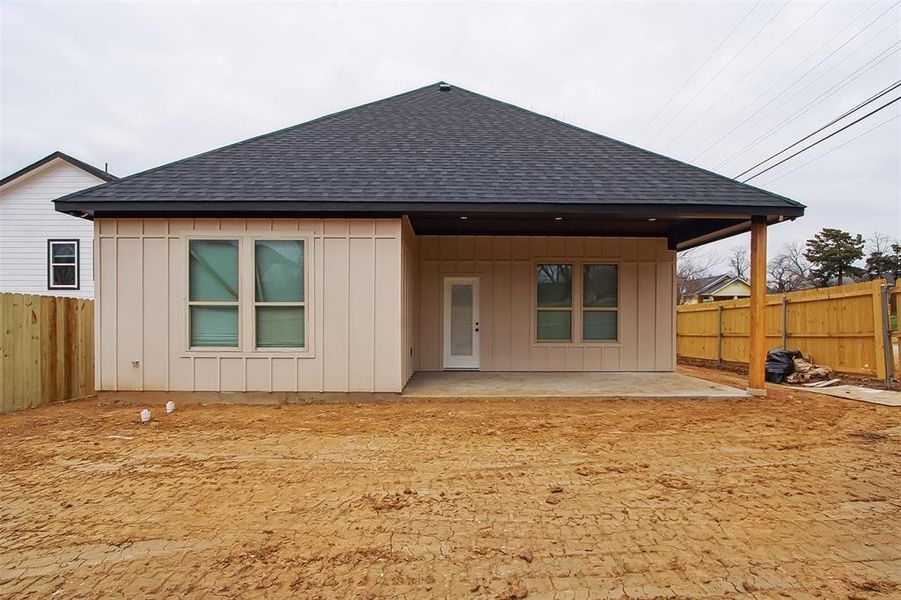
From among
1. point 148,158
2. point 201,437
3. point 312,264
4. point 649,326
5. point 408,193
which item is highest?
point 148,158

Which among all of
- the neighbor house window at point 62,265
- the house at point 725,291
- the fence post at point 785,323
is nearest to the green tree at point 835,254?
the house at point 725,291

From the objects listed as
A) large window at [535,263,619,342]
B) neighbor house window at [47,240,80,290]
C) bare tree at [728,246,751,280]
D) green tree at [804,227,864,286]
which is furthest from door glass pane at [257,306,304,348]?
bare tree at [728,246,751,280]

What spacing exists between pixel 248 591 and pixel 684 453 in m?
4.13

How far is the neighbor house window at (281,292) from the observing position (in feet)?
24.3

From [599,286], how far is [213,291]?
749cm

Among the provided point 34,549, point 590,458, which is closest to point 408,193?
point 590,458

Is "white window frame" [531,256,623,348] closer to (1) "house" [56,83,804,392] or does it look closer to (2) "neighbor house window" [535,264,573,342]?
(2) "neighbor house window" [535,264,573,342]

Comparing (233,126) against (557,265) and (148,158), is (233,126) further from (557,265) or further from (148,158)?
(557,265)

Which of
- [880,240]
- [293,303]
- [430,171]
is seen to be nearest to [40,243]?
[293,303]

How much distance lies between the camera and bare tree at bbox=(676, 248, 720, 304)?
137 feet

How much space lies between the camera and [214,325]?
7.40 meters

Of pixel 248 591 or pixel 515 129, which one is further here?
pixel 515 129

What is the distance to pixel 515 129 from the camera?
10.2 m

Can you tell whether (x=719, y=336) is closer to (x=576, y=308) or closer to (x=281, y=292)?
(x=576, y=308)
